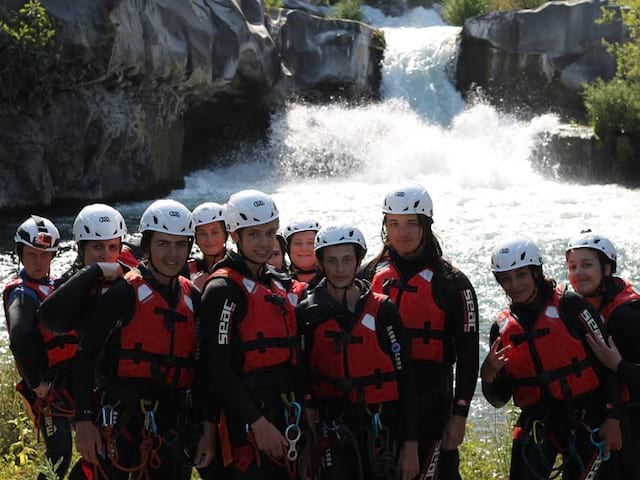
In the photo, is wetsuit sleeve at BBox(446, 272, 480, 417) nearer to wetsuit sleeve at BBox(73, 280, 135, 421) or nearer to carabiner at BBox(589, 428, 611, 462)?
carabiner at BBox(589, 428, 611, 462)

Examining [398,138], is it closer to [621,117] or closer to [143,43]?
[621,117]

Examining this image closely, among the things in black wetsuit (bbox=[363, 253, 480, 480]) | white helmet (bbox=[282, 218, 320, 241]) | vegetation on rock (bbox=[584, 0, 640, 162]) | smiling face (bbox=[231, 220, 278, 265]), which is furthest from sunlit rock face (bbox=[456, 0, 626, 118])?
smiling face (bbox=[231, 220, 278, 265])

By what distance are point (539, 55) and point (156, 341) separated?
2481 cm

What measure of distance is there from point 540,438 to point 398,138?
21.8m

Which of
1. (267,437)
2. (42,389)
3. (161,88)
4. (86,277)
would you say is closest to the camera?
(267,437)

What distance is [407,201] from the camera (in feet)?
14.1

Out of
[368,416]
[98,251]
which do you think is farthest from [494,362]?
[98,251]

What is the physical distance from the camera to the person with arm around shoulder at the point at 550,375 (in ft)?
13.3

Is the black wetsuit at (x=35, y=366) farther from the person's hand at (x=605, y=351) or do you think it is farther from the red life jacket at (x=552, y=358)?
the person's hand at (x=605, y=351)

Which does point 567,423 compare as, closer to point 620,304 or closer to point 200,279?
point 620,304

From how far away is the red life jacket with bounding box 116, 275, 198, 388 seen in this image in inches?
148

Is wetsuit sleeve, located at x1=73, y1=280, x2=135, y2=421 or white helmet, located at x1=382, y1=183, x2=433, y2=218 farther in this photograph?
white helmet, located at x1=382, y1=183, x2=433, y2=218

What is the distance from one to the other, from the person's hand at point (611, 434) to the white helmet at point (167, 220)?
2.41m

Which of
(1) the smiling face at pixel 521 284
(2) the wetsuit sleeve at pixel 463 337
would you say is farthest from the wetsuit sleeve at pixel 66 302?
(1) the smiling face at pixel 521 284
